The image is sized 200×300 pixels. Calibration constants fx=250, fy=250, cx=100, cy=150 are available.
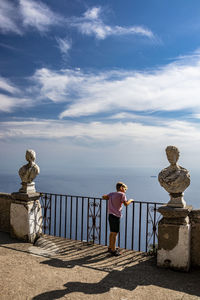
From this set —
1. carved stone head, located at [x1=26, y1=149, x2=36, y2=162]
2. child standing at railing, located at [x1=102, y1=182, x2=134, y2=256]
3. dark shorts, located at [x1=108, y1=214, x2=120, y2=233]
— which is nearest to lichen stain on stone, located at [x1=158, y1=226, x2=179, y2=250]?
child standing at railing, located at [x1=102, y1=182, x2=134, y2=256]

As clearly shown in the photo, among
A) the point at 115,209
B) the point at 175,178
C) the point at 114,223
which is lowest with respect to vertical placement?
the point at 114,223

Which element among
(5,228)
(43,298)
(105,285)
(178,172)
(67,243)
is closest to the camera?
(43,298)

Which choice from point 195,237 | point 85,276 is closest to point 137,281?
point 85,276

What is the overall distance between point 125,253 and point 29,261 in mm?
2122

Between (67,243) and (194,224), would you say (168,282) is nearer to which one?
(194,224)

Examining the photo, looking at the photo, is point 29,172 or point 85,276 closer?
point 85,276

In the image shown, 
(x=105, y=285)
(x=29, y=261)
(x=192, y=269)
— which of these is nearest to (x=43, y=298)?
(x=105, y=285)

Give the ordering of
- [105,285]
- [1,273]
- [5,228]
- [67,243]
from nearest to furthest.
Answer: [105,285] < [1,273] < [67,243] < [5,228]

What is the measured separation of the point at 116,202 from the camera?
220 inches

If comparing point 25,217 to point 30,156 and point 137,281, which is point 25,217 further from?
point 137,281

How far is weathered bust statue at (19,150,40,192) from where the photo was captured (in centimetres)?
655

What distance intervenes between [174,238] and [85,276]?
1830 mm

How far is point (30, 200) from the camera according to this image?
21.6ft

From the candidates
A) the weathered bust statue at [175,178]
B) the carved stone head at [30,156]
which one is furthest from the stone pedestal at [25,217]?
the weathered bust statue at [175,178]
